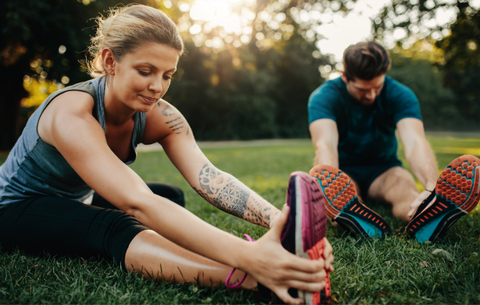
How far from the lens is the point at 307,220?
120cm

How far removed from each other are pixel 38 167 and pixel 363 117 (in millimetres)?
2811

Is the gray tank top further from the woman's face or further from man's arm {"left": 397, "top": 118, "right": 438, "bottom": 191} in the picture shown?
man's arm {"left": 397, "top": 118, "right": 438, "bottom": 191}

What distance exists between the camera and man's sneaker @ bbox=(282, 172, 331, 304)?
3.92 ft

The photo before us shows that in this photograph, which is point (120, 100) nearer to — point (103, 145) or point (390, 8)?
point (103, 145)

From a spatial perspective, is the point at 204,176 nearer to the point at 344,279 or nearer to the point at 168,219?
the point at 168,219

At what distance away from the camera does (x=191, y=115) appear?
2425 centimetres

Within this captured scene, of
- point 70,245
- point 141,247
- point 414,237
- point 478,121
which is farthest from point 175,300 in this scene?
point 478,121

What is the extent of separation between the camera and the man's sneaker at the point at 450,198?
72.6 inches

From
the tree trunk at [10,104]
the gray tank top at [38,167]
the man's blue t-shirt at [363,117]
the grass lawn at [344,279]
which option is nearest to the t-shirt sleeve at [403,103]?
the man's blue t-shirt at [363,117]

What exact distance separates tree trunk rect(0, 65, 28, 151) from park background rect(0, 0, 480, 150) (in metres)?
0.04

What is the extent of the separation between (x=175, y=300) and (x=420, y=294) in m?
1.13

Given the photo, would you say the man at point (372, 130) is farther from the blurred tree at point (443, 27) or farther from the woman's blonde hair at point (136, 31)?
the blurred tree at point (443, 27)

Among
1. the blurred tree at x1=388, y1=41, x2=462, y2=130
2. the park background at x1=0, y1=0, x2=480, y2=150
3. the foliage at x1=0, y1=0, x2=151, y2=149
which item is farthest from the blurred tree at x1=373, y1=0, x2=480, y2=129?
the blurred tree at x1=388, y1=41, x2=462, y2=130

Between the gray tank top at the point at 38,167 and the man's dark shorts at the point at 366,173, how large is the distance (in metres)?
2.29
